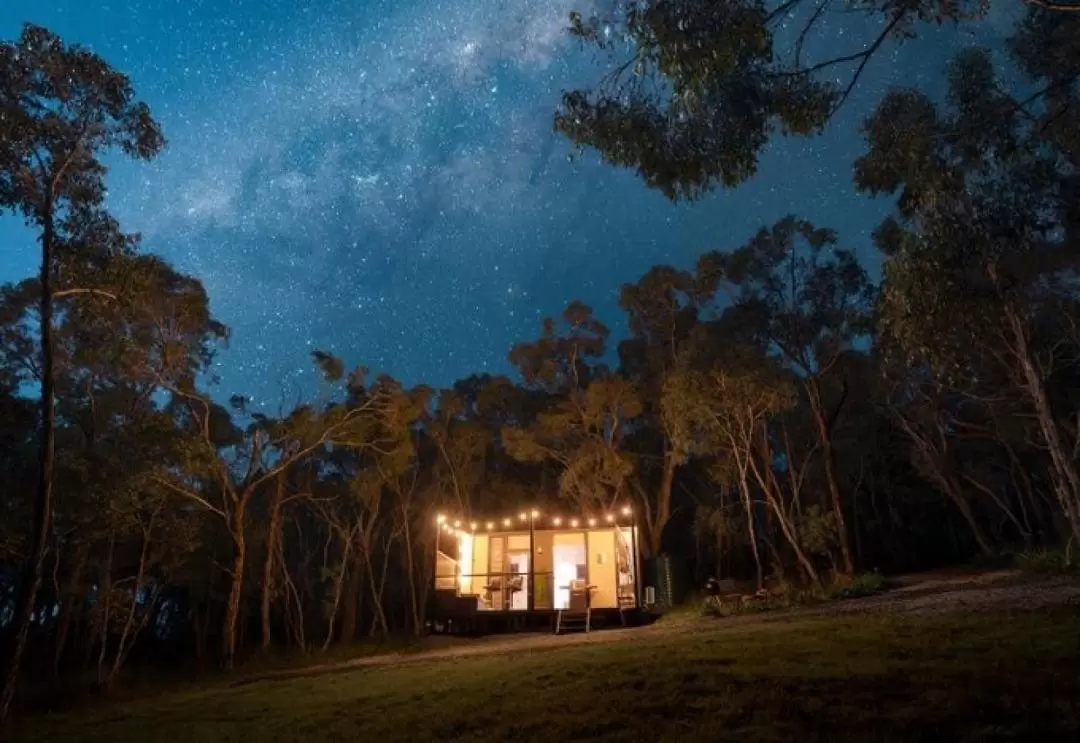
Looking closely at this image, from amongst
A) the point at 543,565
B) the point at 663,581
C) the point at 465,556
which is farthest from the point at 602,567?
the point at 465,556

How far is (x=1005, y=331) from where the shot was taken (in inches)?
707

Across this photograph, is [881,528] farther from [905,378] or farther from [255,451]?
[255,451]

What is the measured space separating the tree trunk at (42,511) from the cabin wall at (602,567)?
13673mm

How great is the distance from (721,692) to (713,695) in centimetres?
13

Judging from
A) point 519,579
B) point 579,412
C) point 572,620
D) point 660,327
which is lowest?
point 572,620

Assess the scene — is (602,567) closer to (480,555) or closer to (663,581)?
(663,581)

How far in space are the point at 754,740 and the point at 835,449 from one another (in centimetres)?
3093

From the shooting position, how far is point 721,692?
23.3ft

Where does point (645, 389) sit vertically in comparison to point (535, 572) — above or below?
above

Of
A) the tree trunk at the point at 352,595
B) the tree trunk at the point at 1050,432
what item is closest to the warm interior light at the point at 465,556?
the tree trunk at the point at 352,595

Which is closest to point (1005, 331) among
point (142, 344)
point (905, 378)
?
point (905, 378)

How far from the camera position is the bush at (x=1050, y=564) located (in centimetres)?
1535

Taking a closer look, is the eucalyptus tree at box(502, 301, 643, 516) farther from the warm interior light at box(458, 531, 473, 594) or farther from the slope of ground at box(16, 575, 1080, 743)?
the slope of ground at box(16, 575, 1080, 743)

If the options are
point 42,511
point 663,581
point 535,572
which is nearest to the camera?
point 42,511
